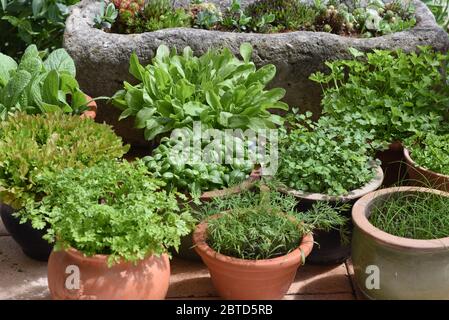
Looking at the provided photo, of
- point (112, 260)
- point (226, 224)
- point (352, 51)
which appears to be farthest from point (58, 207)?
point (352, 51)

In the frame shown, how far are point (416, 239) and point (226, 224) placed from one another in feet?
2.77

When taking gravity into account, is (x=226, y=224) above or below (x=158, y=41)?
below

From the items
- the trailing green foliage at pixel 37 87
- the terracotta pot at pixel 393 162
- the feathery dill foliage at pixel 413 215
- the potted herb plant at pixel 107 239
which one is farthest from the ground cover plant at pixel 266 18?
the potted herb plant at pixel 107 239

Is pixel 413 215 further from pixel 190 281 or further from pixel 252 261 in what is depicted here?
pixel 190 281

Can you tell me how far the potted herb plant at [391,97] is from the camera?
3896 mm

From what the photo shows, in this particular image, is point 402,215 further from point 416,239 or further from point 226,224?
point 226,224

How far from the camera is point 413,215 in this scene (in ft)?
10.7

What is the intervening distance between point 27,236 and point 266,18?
7.21ft

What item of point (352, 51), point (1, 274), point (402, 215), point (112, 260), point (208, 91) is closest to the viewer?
point (112, 260)

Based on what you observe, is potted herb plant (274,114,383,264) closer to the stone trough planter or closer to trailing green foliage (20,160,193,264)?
trailing green foliage (20,160,193,264)

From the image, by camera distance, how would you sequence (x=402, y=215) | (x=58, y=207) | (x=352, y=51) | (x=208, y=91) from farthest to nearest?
(x=352, y=51), (x=208, y=91), (x=402, y=215), (x=58, y=207)

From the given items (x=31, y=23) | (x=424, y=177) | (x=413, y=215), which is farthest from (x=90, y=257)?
(x=31, y=23)

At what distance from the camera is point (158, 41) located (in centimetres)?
431

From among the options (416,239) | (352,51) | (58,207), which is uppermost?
(352,51)
